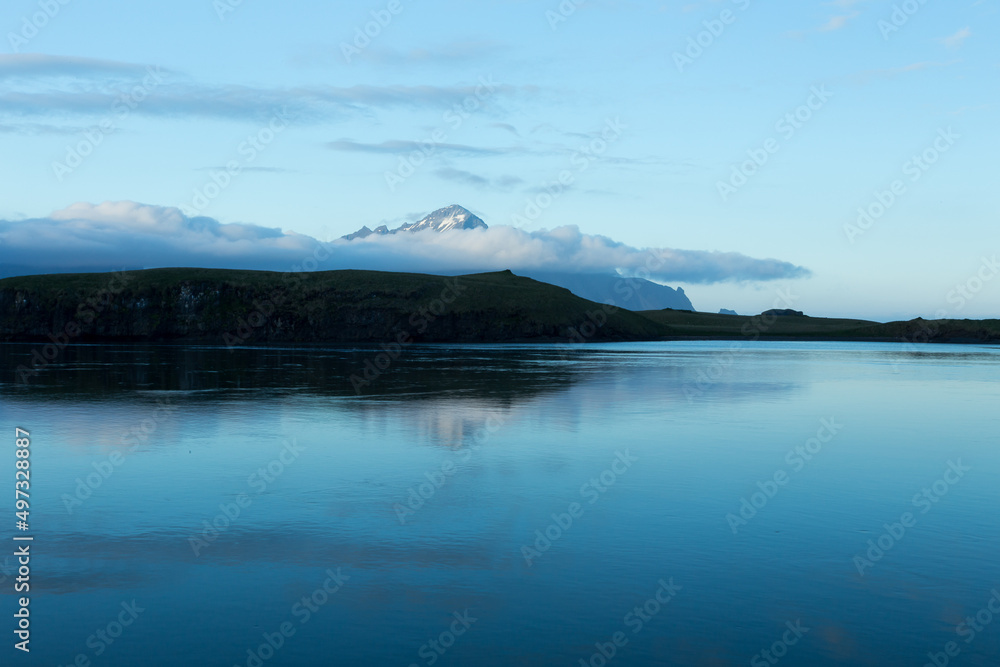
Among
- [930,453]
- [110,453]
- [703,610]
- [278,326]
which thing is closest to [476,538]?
[703,610]

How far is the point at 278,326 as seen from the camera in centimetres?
16600

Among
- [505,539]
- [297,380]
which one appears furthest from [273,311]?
[505,539]

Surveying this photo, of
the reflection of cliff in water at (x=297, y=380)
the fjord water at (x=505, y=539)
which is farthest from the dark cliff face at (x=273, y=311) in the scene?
the fjord water at (x=505, y=539)

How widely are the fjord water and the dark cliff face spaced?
445ft

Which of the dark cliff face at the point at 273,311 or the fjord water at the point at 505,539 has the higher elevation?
the dark cliff face at the point at 273,311

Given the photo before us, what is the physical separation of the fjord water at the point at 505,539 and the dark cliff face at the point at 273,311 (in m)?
136

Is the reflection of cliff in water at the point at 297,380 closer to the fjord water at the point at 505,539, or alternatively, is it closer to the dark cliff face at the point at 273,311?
the fjord water at the point at 505,539

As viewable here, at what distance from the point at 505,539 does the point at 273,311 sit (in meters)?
164

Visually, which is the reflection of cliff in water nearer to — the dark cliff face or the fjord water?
the fjord water

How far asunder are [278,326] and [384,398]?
438 ft

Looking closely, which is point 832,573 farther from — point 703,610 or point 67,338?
point 67,338

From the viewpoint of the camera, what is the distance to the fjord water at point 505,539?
9.80 metres

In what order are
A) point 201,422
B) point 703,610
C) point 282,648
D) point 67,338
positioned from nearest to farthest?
point 282,648
point 703,610
point 201,422
point 67,338

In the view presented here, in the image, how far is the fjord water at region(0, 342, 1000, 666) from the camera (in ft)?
32.2
